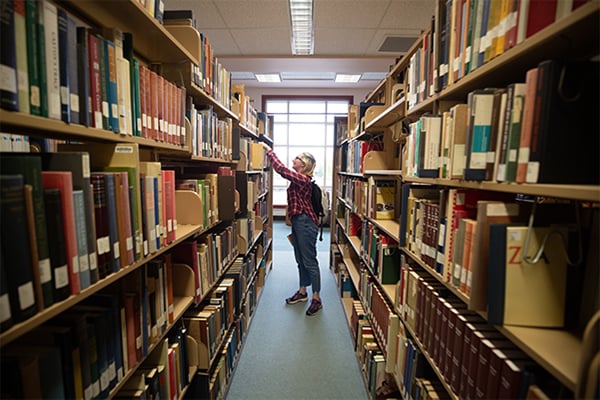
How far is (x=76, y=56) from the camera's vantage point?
2.52 ft

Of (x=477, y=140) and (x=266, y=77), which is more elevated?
(x=266, y=77)

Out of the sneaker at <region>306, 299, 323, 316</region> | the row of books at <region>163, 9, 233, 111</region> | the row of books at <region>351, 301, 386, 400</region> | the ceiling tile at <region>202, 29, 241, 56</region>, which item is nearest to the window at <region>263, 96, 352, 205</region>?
the ceiling tile at <region>202, 29, 241, 56</region>

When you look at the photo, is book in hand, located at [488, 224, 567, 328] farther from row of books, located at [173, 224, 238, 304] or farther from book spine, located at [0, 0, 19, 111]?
row of books, located at [173, 224, 238, 304]

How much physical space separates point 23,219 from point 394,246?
1.83m

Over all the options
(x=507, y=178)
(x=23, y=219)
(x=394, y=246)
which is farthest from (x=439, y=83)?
(x=23, y=219)

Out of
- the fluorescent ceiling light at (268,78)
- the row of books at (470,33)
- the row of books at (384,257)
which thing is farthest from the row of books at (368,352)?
the fluorescent ceiling light at (268,78)

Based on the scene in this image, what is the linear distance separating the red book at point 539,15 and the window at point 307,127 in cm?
732

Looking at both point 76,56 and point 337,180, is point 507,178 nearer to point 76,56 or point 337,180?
point 76,56

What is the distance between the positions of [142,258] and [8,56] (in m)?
0.65

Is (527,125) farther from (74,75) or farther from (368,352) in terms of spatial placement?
(368,352)

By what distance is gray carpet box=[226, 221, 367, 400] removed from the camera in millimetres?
2195

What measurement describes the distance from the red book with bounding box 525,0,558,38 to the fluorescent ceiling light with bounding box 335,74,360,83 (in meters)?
6.22

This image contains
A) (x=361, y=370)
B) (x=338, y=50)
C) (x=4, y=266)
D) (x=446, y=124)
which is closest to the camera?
(x=4, y=266)

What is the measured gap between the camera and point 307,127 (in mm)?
8344
